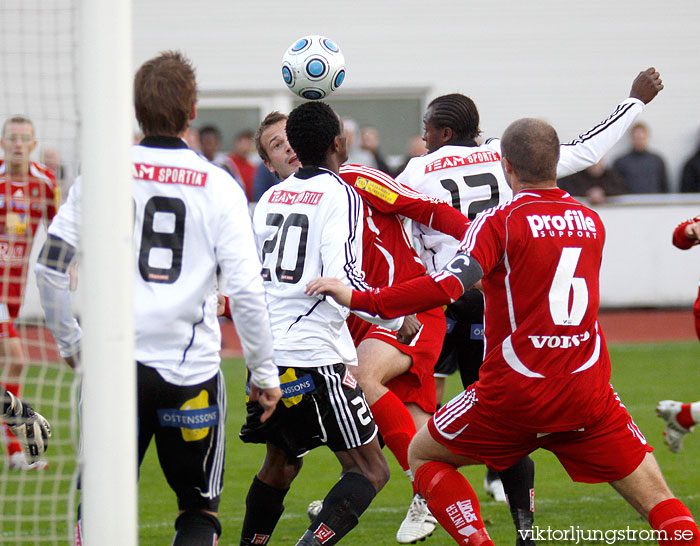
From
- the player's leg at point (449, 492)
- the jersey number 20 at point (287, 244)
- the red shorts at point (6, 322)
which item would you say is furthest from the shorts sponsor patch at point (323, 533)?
the red shorts at point (6, 322)

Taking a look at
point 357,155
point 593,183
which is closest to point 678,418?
point 593,183

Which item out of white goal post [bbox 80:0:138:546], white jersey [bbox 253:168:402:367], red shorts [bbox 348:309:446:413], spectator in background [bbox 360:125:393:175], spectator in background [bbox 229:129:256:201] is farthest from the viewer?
spectator in background [bbox 360:125:393:175]

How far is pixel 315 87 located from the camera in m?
5.61

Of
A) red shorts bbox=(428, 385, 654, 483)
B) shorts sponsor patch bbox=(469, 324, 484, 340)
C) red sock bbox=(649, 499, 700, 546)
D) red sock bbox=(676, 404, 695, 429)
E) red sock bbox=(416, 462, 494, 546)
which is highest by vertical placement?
red shorts bbox=(428, 385, 654, 483)

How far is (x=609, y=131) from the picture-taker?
524 centimetres

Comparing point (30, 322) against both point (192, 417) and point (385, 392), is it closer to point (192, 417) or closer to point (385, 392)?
point (385, 392)

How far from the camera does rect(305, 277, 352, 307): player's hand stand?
3906 millimetres

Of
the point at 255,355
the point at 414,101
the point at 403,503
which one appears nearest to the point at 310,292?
the point at 255,355

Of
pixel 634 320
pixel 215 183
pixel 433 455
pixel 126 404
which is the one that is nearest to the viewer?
pixel 126 404

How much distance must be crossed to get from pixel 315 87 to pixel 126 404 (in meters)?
2.84

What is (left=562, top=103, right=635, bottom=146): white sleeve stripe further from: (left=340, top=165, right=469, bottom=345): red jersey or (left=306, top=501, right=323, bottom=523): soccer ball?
(left=306, top=501, right=323, bottom=523): soccer ball

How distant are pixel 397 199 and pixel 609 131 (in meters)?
1.15

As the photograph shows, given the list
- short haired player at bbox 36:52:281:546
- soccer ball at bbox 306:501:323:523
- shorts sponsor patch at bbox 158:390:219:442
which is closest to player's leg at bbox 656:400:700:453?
soccer ball at bbox 306:501:323:523

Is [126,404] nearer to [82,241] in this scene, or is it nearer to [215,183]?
[82,241]
